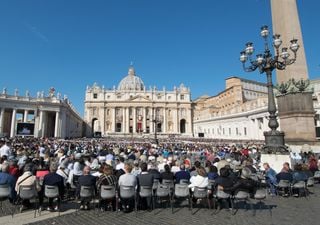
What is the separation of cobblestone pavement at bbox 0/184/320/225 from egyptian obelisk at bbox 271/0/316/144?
7.43 m

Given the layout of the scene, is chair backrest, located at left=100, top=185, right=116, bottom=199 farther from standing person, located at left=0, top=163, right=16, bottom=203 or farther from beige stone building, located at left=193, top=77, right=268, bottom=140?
beige stone building, located at left=193, top=77, right=268, bottom=140

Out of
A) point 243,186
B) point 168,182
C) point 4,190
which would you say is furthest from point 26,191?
point 243,186

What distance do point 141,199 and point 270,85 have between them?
7480 millimetres

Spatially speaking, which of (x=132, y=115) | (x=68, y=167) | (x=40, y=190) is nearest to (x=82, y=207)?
(x=40, y=190)

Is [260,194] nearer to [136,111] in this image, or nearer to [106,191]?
[106,191]

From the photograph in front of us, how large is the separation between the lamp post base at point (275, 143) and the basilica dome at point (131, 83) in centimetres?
8697

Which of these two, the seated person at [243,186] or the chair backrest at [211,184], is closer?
the seated person at [243,186]

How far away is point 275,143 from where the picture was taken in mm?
9438

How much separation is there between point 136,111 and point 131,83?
1994 cm

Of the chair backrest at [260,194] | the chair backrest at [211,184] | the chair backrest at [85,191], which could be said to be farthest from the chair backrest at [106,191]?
the chair backrest at [260,194]

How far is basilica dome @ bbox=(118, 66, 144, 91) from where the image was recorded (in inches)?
3787

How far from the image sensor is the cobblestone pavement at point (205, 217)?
479cm

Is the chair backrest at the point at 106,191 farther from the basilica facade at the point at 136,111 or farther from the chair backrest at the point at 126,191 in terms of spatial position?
the basilica facade at the point at 136,111

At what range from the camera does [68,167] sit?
23.9ft
